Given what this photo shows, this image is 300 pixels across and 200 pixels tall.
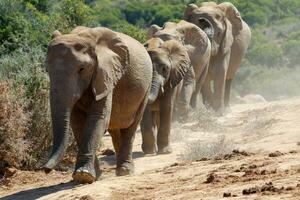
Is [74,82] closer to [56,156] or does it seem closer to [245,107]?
[56,156]

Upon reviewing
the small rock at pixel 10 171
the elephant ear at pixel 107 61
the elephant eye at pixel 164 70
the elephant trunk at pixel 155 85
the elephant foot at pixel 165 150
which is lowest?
the elephant foot at pixel 165 150

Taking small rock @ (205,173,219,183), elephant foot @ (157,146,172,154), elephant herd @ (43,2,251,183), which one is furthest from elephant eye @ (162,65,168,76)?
small rock @ (205,173,219,183)

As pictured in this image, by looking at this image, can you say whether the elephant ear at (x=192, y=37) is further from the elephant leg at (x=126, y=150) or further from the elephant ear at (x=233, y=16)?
the elephant leg at (x=126, y=150)

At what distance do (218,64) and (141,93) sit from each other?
8.98 meters

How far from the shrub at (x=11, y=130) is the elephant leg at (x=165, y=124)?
6.94 feet

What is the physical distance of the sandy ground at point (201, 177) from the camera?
28.0 ft

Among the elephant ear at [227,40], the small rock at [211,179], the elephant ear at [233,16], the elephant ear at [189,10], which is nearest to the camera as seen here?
the small rock at [211,179]

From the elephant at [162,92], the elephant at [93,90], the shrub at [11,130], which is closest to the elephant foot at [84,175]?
the elephant at [93,90]

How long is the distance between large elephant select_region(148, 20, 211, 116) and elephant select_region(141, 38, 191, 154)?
1.44 metres

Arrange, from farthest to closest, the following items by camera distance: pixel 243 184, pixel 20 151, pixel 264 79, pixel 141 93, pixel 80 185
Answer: pixel 264 79, pixel 20 151, pixel 141 93, pixel 80 185, pixel 243 184

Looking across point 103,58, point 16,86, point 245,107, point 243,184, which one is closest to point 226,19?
point 245,107

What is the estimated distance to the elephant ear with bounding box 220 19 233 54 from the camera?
20297 mm

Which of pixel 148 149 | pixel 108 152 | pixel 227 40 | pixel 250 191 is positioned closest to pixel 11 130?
pixel 108 152

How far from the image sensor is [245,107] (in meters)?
22.2
